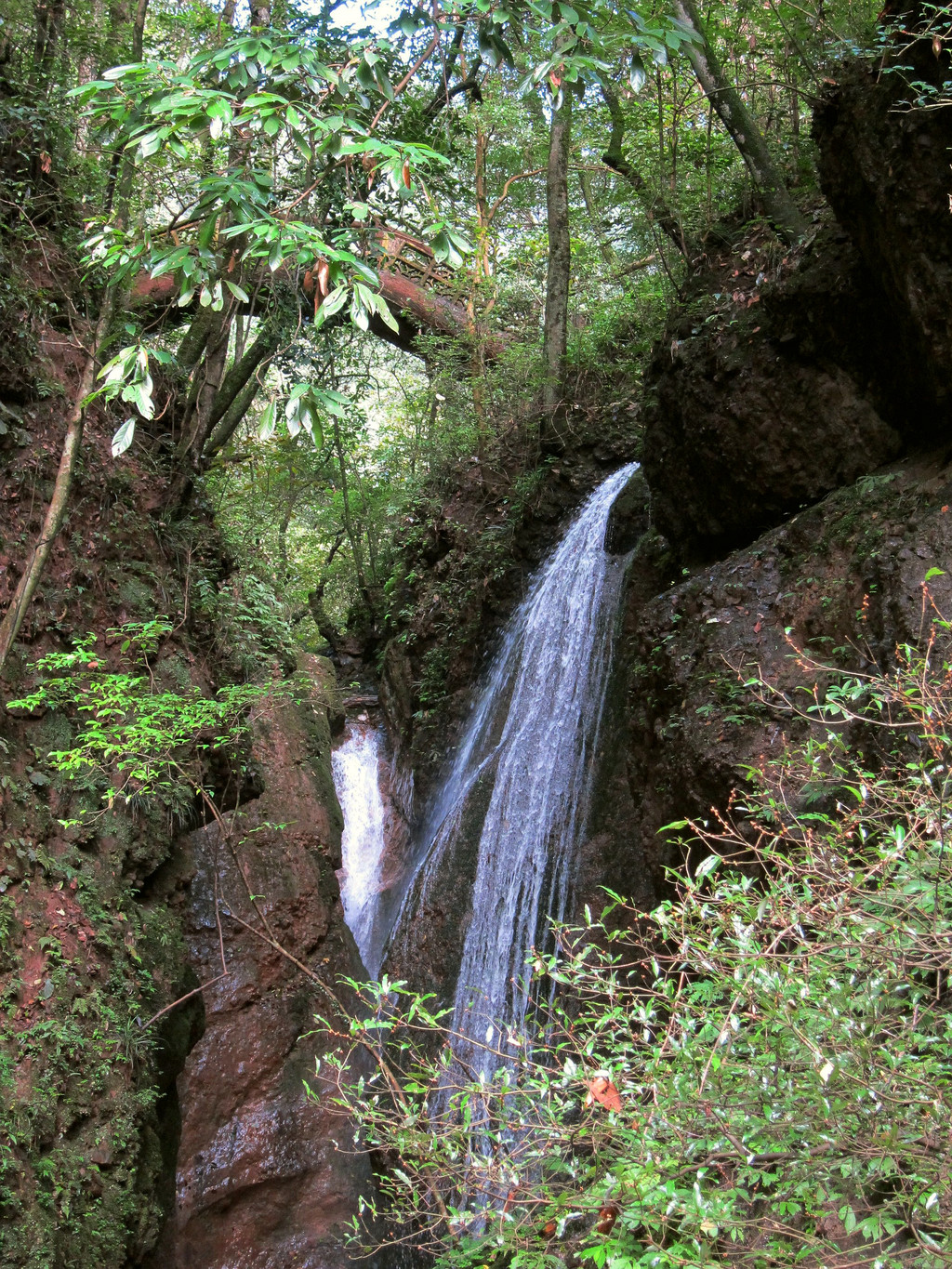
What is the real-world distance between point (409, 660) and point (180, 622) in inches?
232

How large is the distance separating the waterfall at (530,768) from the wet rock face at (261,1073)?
1523 millimetres

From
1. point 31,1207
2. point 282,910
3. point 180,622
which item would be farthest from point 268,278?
point 31,1207

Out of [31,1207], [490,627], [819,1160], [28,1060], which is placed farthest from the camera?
[490,627]

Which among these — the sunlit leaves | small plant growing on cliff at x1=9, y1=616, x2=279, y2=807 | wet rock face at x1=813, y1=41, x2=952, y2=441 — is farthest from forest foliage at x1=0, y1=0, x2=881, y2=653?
small plant growing on cliff at x1=9, y1=616, x2=279, y2=807

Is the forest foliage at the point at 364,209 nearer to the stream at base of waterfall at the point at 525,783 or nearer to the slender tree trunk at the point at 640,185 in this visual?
the slender tree trunk at the point at 640,185

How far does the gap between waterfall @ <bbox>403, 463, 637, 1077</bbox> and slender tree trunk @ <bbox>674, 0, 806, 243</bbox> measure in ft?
12.8

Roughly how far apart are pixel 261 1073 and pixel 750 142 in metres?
9.50

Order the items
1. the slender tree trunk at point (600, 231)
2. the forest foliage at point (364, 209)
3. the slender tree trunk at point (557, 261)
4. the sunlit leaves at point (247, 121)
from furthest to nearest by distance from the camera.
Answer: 1. the slender tree trunk at point (600, 231)
2. the slender tree trunk at point (557, 261)
3. the forest foliage at point (364, 209)
4. the sunlit leaves at point (247, 121)

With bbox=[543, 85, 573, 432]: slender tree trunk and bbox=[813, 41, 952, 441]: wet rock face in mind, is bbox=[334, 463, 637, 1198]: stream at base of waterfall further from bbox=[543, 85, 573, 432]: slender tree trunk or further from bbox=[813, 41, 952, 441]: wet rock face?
bbox=[813, 41, 952, 441]: wet rock face

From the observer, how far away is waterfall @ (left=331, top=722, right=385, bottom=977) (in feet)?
36.3

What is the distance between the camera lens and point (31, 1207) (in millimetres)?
4031

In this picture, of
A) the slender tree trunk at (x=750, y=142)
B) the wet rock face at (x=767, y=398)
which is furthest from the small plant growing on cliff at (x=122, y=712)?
the slender tree trunk at (x=750, y=142)

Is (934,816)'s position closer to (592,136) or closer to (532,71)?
(532,71)

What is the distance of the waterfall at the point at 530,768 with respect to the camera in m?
8.20
